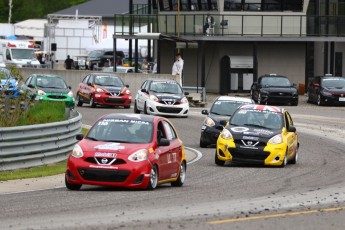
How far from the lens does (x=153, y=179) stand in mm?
18922

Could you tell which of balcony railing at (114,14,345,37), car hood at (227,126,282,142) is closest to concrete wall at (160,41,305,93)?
balcony railing at (114,14,345,37)

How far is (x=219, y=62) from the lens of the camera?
62.8 m

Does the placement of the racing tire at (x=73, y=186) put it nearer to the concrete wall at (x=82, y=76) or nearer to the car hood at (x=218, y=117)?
the car hood at (x=218, y=117)

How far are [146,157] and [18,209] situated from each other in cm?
351

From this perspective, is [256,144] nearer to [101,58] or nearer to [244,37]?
[244,37]

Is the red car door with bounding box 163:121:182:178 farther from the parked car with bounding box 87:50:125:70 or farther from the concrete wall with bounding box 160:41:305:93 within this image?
the parked car with bounding box 87:50:125:70

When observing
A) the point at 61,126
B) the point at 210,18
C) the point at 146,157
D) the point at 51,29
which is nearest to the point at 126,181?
the point at 146,157

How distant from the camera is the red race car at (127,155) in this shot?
18.3 m

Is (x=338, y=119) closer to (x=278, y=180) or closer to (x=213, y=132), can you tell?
(x=213, y=132)

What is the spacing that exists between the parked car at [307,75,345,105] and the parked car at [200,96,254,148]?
21259 mm

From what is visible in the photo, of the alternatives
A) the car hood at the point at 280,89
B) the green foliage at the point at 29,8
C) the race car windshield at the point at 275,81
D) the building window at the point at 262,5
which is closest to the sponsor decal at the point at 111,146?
the car hood at the point at 280,89

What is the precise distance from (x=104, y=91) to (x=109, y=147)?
27787 millimetres

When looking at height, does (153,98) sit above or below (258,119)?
below

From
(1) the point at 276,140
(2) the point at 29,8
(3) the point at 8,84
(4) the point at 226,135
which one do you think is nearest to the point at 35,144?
(3) the point at 8,84
